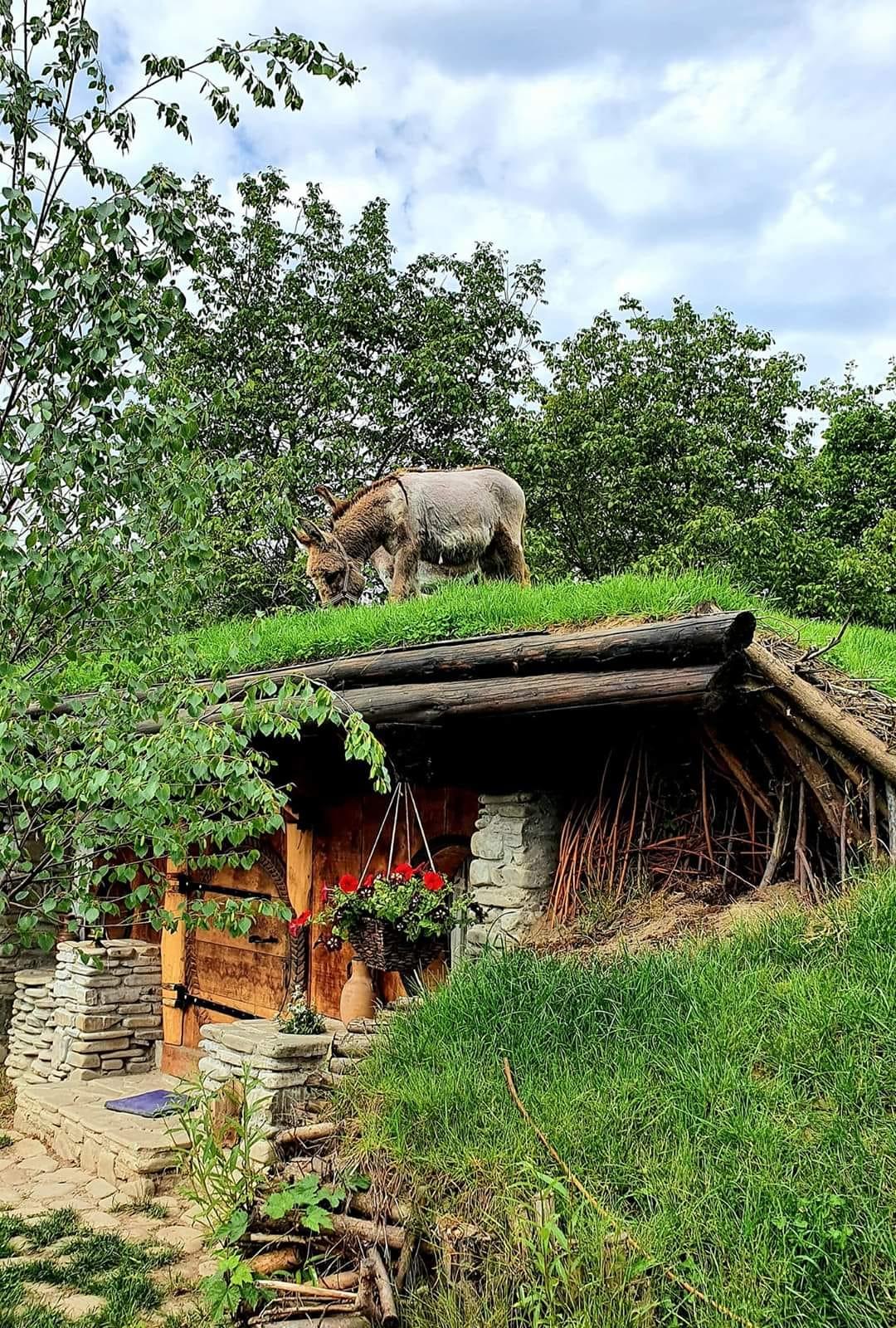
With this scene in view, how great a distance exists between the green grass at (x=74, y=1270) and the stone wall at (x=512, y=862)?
94.4 inches

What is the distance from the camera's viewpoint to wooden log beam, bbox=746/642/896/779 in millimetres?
4867

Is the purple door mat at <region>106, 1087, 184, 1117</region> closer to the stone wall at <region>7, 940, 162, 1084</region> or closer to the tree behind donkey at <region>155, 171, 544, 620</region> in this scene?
the stone wall at <region>7, 940, 162, 1084</region>

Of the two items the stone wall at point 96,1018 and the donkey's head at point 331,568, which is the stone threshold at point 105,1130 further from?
the donkey's head at point 331,568

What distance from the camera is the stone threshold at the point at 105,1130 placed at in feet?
23.0

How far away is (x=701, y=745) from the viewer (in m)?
5.66

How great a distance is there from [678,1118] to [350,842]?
14.1ft

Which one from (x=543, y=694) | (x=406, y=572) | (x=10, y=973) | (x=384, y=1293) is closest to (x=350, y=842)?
(x=406, y=572)

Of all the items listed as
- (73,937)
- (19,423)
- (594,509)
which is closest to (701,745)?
(19,423)

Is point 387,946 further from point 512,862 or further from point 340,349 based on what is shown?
point 340,349

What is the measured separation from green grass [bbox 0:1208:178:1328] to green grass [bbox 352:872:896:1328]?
1.71 meters

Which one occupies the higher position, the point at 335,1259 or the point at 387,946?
the point at 387,946

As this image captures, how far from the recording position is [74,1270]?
5.60 metres

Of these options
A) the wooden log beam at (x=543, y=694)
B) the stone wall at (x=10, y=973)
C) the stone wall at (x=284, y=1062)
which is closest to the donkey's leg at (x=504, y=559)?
the wooden log beam at (x=543, y=694)

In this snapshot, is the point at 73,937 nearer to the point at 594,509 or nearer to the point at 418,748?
the point at 418,748
